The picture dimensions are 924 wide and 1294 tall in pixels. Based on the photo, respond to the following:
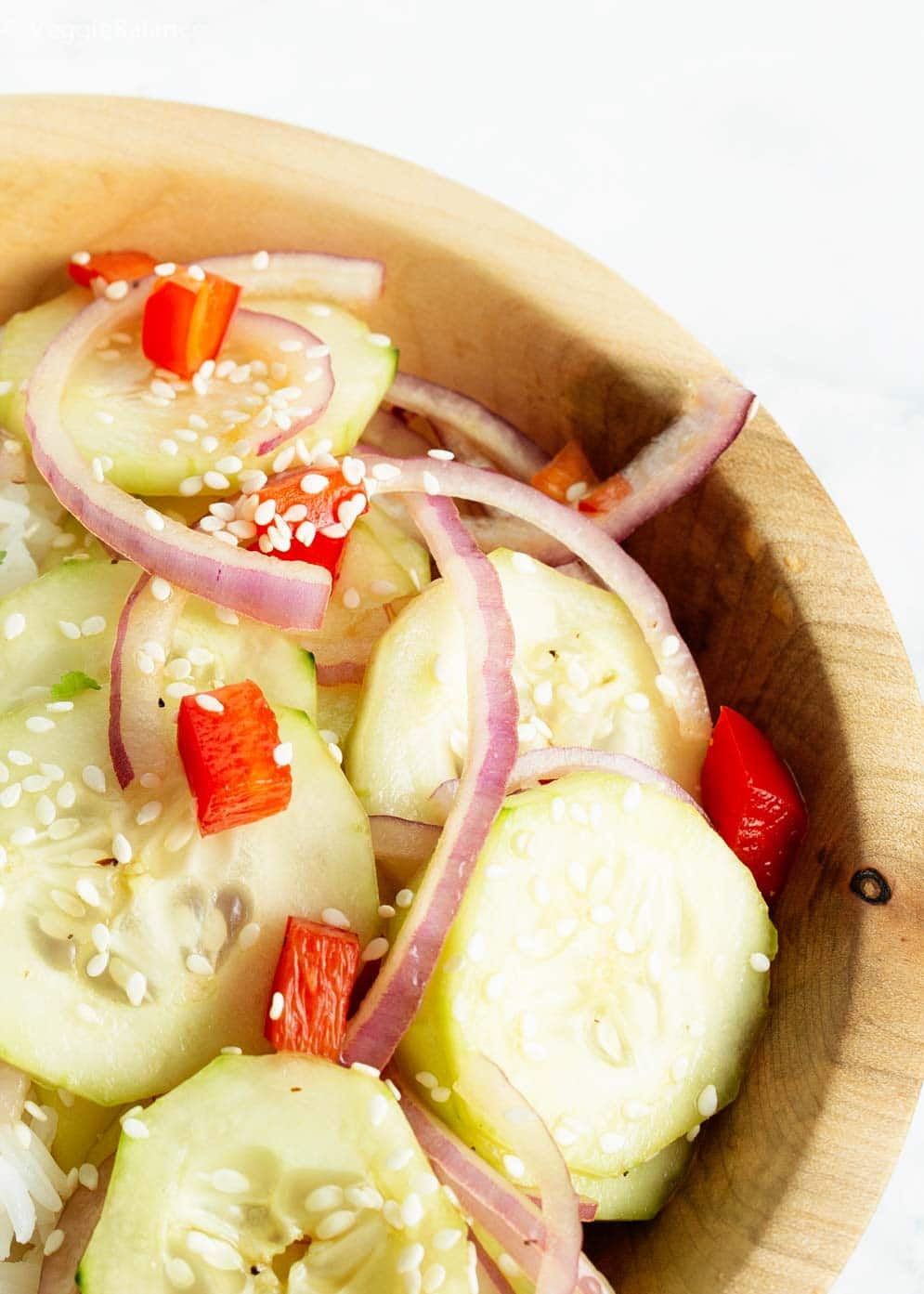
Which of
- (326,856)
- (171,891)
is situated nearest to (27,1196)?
(171,891)

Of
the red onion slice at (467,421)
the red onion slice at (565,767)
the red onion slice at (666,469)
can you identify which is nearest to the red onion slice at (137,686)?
the red onion slice at (565,767)

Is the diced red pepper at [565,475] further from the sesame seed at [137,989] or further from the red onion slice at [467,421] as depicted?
the sesame seed at [137,989]

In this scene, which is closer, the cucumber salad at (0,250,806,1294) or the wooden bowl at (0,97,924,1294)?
the cucumber salad at (0,250,806,1294)

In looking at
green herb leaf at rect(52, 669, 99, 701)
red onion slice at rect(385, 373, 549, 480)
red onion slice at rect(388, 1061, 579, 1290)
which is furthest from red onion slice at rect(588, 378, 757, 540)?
red onion slice at rect(388, 1061, 579, 1290)

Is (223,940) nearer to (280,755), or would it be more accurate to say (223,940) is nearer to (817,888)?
(280,755)

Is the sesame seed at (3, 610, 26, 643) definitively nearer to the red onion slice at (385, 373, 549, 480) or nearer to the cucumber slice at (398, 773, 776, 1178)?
the cucumber slice at (398, 773, 776, 1178)

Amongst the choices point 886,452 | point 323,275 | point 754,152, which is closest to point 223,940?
point 323,275

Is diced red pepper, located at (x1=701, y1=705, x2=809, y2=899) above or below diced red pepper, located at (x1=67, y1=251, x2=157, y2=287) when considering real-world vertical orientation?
below

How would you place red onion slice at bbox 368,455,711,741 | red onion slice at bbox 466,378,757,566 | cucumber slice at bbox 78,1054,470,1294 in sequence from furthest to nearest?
red onion slice at bbox 466,378,757,566
red onion slice at bbox 368,455,711,741
cucumber slice at bbox 78,1054,470,1294
